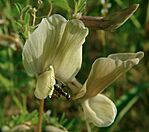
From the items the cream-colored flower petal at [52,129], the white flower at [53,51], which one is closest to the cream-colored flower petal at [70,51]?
the white flower at [53,51]

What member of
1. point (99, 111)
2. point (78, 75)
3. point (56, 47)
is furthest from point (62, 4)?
point (78, 75)

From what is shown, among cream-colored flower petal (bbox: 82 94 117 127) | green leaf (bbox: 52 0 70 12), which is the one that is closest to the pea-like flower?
cream-colored flower petal (bbox: 82 94 117 127)

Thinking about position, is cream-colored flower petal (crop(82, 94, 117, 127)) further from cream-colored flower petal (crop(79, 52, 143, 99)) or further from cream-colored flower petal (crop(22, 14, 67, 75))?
cream-colored flower petal (crop(22, 14, 67, 75))

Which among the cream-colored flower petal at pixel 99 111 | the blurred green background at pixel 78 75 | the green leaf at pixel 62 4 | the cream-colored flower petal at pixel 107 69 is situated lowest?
the blurred green background at pixel 78 75

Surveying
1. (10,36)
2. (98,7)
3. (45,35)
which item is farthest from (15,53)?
(45,35)

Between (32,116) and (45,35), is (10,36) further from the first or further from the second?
(45,35)

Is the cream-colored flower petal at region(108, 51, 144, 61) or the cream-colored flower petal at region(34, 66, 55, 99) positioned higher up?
the cream-colored flower petal at region(108, 51, 144, 61)

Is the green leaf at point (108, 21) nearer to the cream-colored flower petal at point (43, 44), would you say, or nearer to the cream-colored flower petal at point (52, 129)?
the cream-colored flower petal at point (43, 44)
